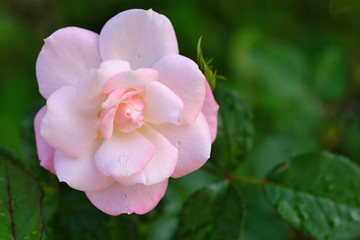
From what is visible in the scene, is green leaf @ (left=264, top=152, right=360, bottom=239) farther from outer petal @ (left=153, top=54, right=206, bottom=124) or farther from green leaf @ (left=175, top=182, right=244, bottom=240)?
outer petal @ (left=153, top=54, right=206, bottom=124)

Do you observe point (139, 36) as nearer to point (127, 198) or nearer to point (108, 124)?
point (108, 124)

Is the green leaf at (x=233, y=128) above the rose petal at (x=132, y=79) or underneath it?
underneath

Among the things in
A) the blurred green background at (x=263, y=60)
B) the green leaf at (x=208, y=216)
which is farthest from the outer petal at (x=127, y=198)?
the blurred green background at (x=263, y=60)

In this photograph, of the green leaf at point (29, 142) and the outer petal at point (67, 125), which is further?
the green leaf at point (29, 142)

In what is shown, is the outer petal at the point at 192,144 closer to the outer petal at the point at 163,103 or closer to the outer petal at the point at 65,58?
the outer petal at the point at 163,103

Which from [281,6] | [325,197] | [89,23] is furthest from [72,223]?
[281,6]

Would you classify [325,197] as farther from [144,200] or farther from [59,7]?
[59,7]
